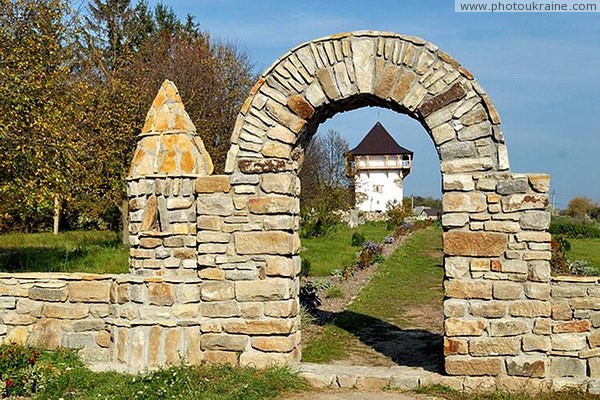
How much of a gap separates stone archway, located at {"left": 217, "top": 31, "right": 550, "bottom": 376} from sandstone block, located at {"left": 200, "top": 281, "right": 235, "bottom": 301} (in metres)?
0.26

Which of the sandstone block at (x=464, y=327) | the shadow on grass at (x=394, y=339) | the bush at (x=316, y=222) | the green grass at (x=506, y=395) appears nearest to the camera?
the green grass at (x=506, y=395)

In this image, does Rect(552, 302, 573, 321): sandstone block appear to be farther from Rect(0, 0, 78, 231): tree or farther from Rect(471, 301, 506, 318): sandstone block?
Rect(0, 0, 78, 231): tree

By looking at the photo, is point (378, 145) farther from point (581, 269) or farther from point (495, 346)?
point (495, 346)

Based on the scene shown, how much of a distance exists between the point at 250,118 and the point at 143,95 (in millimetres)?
13730

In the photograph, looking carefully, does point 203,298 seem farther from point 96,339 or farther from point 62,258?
point 62,258

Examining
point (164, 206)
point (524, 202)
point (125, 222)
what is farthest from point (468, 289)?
point (125, 222)

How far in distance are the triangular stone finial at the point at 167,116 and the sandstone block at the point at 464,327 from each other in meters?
3.65

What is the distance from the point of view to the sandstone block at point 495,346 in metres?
5.98

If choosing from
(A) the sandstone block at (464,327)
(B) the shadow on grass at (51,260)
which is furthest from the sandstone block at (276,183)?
(B) the shadow on grass at (51,260)

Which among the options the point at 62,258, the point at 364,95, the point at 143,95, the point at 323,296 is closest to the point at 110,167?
the point at 143,95

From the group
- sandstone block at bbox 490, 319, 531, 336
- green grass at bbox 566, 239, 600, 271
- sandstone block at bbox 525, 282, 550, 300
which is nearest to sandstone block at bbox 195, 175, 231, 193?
sandstone block at bbox 490, 319, 531, 336

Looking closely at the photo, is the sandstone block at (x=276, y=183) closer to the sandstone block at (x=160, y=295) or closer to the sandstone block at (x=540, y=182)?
the sandstone block at (x=160, y=295)

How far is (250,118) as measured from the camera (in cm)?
665

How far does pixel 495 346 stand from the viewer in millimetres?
6008
